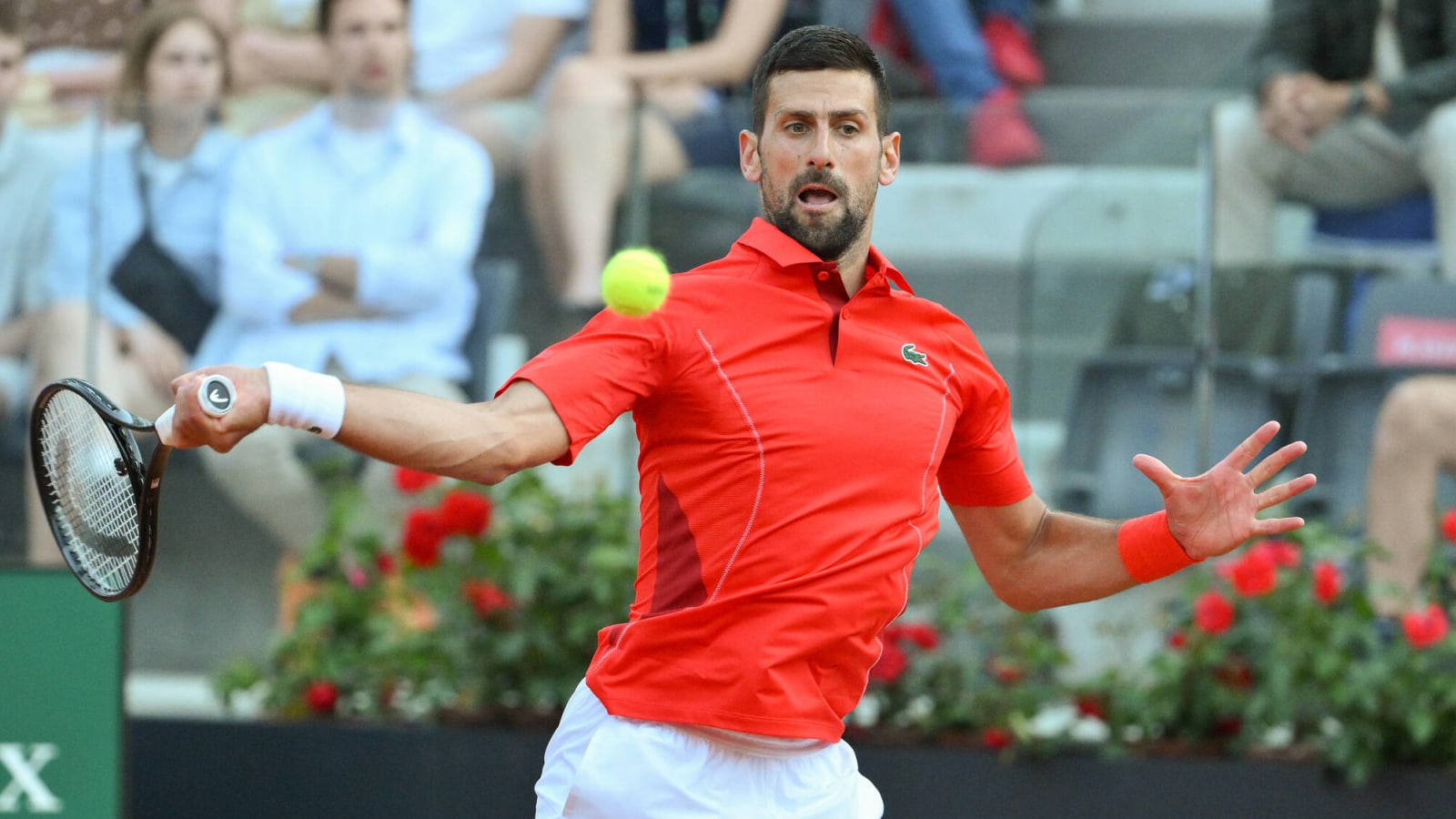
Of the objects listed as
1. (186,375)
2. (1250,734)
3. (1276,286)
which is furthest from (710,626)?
(1276,286)

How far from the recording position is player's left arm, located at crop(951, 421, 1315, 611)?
10.4 feet

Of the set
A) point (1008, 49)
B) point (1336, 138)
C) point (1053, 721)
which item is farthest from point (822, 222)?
point (1008, 49)

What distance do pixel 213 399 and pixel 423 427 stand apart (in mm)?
339

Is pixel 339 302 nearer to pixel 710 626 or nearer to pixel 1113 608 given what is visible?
pixel 1113 608

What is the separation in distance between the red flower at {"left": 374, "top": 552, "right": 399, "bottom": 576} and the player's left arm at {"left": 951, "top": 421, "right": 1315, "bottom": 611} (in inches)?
101

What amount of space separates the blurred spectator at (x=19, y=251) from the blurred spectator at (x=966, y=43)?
322cm

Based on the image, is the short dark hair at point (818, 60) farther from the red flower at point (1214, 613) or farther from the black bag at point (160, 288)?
the black bag at point (160, 288)

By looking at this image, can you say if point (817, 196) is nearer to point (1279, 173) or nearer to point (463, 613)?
point (463, 613)

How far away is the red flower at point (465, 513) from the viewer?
17.5 ft

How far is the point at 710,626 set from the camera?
9.61ft

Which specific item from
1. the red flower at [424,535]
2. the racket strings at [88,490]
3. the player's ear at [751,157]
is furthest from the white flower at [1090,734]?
the racket strings at [88,490]

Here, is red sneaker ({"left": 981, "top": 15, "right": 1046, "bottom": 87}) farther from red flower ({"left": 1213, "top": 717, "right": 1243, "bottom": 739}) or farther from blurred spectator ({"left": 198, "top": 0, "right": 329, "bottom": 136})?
red flower ({"left": 1213, "top": 717, "right": 1243, "bottom": 739})

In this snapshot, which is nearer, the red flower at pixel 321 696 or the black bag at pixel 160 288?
the red flower at pixel 321 696

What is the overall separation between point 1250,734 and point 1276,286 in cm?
152
